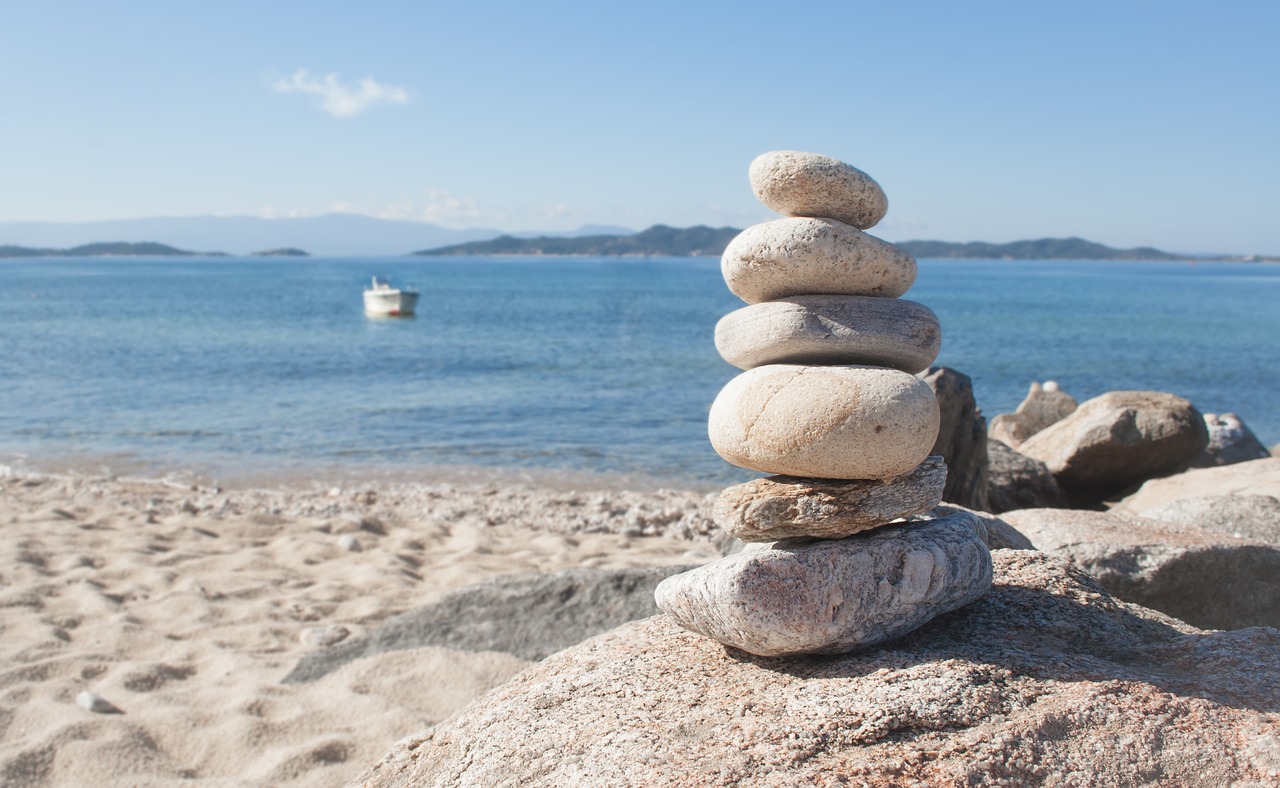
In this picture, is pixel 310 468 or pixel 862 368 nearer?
pixel 862 368

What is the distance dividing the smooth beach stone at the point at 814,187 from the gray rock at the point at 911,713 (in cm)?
174

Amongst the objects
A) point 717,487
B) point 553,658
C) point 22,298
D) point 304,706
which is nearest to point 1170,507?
point 553,658

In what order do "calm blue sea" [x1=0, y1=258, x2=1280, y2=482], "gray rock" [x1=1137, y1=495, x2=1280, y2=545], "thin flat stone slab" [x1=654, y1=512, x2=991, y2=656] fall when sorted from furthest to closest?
"calm blue sea" [x1=0, y1=258, x2=1280, y2=482] < "gray rock" [x1=1137, y1=495, x2=1280, y2=545] < "thin flat stone slab" [x1=654, y1=512, x2=991, y2=656]

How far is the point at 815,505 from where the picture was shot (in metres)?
3.72

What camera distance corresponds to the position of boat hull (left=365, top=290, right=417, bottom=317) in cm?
4938

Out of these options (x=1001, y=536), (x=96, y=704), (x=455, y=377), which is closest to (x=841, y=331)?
(x=1001, y=536)

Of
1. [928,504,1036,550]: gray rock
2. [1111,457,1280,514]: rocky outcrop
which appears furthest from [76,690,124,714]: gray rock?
[1111,457,1280,514]: rocky outcrop

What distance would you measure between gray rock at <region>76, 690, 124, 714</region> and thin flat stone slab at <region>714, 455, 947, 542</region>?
3683mm

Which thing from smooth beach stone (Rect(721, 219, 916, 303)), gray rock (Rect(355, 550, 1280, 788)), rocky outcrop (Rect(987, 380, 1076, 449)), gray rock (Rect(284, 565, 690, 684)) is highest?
smooth beach stone (Rect(721, 219, 916, 303))

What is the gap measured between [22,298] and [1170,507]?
75.4 metres

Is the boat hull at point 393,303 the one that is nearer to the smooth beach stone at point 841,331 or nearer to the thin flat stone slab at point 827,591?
the smooth beach stone at point 841,331

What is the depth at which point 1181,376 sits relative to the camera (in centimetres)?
2891

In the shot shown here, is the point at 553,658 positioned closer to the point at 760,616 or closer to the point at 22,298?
the point at 760,616

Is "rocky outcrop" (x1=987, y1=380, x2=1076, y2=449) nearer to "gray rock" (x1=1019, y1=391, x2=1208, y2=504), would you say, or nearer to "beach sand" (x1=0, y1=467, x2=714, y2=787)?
"gray rock" (x1=1019, y1=391, x2=1208, y2=504)
